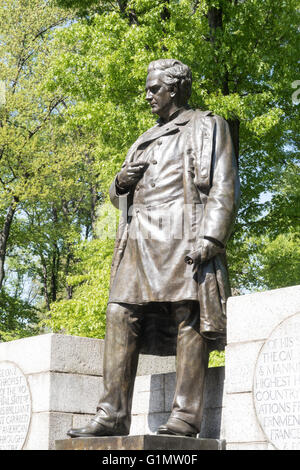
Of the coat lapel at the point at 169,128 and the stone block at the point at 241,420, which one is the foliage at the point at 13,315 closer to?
the coat lapel at the point at 169,128

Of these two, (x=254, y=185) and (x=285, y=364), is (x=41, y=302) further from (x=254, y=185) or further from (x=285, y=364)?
(x=285, y=364)

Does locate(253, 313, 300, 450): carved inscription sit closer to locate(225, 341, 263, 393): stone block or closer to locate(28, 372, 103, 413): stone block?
locate(225, 341, 263, 393): stone block

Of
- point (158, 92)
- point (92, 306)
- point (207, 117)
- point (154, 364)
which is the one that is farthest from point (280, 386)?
point (92, 306)

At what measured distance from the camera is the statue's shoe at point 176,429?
17.5 ft

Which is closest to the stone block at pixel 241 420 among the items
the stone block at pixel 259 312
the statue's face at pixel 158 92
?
the stone block at pixel 259 312

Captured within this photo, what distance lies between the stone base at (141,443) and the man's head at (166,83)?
2637 millimetres

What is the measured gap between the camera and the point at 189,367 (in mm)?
5562

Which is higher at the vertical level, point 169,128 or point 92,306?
point 92,306

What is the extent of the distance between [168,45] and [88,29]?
3.03 metres

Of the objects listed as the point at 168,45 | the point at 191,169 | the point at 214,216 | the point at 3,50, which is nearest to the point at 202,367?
the point at 214,216

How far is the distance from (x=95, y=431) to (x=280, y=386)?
4.51ft

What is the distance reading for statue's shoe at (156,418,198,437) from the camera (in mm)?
5323

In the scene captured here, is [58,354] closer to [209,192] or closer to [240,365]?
[240,365]

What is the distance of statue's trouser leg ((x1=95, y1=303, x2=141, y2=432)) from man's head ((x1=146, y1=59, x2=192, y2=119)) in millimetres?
1686
